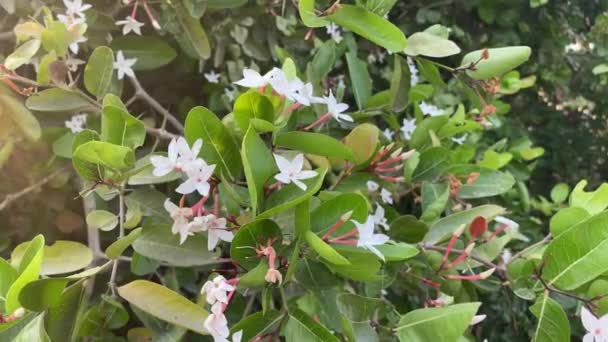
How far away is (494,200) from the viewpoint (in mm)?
1846

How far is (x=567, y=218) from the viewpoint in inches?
34.5

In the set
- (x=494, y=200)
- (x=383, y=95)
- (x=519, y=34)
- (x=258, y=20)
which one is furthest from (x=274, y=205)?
(x=519, y=34)

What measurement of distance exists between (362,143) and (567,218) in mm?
311

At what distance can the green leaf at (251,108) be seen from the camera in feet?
2.29

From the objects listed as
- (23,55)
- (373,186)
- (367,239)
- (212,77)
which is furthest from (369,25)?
(212,77)

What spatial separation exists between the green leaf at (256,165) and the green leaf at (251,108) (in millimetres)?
45

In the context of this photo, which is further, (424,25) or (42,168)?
(424,25)

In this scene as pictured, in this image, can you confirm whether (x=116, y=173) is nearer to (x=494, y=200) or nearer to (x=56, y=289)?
(x=56, y=289)

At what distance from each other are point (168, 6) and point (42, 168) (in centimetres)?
40

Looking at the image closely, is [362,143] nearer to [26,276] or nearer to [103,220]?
[103,220]

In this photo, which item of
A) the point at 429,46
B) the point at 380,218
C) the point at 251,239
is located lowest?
the point at 380,218

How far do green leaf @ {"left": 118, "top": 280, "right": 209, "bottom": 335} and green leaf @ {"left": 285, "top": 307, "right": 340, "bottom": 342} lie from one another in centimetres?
10

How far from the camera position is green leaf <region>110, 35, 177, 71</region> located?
45.9 inches

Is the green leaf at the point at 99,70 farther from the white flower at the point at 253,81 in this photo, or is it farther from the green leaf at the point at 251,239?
the green leaf at the point at 251,239
